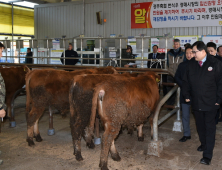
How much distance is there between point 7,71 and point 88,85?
351 centimetres

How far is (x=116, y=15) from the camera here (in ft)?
43.3

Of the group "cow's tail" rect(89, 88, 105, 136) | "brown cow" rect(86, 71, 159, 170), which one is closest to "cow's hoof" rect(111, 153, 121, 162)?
"brown cow" rect(86, 71, 159, 170)

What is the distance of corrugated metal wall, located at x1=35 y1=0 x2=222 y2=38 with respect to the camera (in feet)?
39.6

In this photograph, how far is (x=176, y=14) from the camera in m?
11.6

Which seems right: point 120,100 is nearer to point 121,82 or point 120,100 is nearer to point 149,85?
point 121,82

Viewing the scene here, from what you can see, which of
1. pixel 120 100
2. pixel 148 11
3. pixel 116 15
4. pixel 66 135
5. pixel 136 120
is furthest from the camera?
pixel 116 15

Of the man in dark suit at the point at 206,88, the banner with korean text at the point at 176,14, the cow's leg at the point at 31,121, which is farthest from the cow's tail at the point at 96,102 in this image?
the banner with korean text at the point at 176,14

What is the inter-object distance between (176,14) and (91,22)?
459cm

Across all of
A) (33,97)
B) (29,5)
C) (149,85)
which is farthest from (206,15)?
(29,5)

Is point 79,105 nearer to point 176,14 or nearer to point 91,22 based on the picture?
point 176,14

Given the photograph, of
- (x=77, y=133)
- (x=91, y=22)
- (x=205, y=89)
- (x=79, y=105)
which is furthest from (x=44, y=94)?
(x=91, y=22)

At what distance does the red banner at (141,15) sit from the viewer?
40.1 ft

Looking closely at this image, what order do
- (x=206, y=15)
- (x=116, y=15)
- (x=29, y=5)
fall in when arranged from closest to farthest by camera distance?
1. (x=206, y=15)
2. (x=116, y=15)
3. (x=29, y=5)

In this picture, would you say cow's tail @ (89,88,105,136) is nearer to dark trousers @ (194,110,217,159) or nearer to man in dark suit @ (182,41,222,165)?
man in dark suit @ (182,41,222,165)
